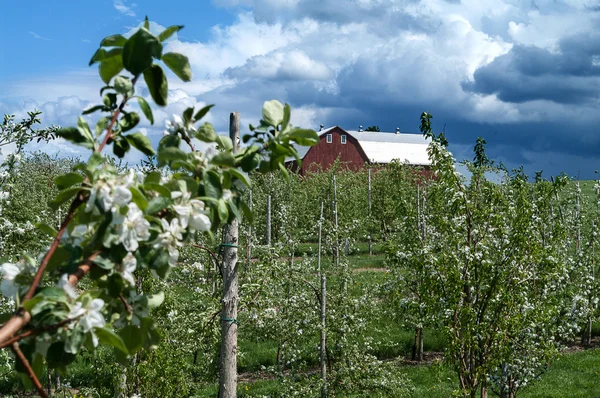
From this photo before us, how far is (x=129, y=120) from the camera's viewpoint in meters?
1.44

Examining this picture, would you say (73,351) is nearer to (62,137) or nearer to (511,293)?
(62,137)

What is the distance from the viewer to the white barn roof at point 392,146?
5138cm

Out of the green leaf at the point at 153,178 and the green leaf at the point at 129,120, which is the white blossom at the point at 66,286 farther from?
the green leaf at the point at 129,120

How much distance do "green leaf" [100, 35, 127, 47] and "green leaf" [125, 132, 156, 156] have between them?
8.3 inches

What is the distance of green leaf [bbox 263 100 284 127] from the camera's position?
4.99 feet

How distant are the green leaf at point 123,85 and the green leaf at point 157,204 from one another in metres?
0.28

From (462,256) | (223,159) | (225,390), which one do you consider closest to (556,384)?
(462,256)

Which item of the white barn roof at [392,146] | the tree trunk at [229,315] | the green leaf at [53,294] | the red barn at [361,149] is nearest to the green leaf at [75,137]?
the green leaf at [53,294]

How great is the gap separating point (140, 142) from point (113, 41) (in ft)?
0.78

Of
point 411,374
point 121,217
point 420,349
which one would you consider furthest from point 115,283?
point 420,349

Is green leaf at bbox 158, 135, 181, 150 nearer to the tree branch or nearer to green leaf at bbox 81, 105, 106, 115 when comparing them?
green leaf at bbox 81, 105, 106, 115

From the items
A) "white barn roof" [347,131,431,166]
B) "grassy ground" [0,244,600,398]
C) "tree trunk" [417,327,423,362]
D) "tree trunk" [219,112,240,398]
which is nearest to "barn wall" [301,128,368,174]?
"white barn roof" [347,131,431,166]

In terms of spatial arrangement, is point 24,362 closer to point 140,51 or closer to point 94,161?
point 94,161

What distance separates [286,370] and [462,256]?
18.2 feet
